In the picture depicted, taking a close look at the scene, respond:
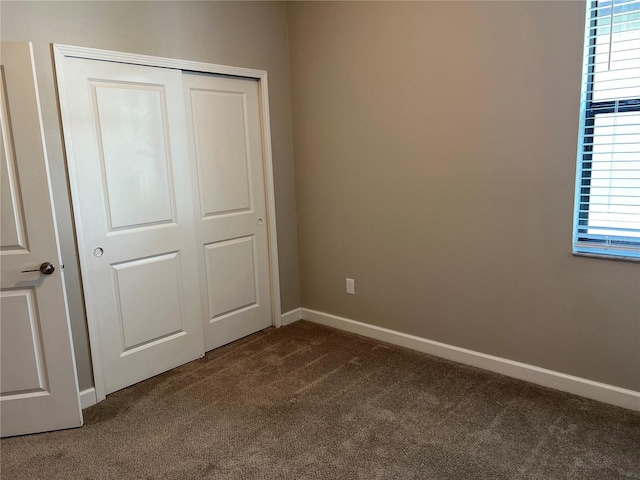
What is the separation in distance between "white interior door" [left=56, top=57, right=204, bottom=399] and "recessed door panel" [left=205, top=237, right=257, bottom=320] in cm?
18

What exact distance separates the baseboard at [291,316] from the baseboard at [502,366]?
24cm

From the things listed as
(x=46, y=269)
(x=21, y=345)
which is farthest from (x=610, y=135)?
(x=21, y=345)

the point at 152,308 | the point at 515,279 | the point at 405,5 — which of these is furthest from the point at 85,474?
the point at 405,5

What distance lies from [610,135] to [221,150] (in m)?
2.39

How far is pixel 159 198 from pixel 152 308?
28.2 inches

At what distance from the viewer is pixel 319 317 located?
3.86 meters

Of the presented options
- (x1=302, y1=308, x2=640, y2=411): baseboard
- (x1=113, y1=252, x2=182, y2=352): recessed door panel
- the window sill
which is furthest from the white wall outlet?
the window sill

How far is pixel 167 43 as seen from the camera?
285 centimetres

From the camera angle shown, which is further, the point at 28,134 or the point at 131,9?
the point at 131,9

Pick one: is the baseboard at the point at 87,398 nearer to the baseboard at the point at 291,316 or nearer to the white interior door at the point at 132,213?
the white interior door at the point at 132,213

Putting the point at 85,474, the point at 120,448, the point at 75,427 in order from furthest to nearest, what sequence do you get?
1. the point at 75,427
2. the point at 120,448
3. the point at 85,474

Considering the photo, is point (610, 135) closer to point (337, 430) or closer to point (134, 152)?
point (337, 430)

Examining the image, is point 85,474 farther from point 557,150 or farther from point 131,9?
point 557,150

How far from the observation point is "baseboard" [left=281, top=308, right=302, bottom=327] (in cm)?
383
